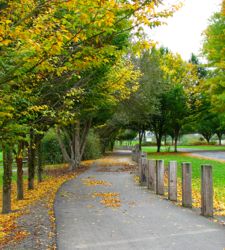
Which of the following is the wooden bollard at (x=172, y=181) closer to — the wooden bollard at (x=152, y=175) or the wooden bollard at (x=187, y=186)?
the wooden bollard at (x=187, y=186)

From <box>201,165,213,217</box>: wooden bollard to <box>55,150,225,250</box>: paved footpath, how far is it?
8.5 inches

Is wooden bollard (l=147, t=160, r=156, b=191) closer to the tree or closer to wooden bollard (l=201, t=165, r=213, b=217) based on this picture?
wooden bollard (l=201, t=165, r=213, b=217)

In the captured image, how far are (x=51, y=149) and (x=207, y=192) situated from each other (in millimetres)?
23509

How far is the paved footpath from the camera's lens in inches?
231

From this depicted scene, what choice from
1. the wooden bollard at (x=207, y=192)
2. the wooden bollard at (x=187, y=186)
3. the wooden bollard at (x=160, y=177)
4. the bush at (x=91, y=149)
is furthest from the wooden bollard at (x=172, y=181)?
the bush at (x=91, y=149)

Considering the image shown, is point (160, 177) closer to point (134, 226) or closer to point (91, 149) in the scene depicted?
point (134, 226)

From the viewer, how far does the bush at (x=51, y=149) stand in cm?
2964

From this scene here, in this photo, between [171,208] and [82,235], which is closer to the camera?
[82,235]

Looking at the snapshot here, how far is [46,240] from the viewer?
5.98m

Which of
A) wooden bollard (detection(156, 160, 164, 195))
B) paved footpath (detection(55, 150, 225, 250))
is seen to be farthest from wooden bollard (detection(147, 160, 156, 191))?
paved footpath (detection(55, 150, 225, 250))

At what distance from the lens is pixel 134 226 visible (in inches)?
277

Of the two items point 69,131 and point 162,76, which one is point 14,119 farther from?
point 162,76

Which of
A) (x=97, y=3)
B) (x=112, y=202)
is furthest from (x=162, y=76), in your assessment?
(x=97, y=3)

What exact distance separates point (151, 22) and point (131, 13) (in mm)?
410
